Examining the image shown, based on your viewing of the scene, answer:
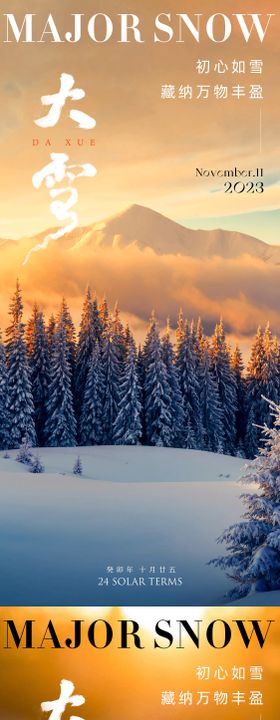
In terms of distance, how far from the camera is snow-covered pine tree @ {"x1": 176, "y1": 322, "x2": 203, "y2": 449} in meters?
10.8

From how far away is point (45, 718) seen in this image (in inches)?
345

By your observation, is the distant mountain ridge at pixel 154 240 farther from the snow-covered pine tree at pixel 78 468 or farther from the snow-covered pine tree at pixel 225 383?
the snow-covered pine tree at pixel 78 468

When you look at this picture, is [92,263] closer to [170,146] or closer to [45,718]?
[170,146]

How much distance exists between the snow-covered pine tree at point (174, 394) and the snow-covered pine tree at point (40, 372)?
173cm

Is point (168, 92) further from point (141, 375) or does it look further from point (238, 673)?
point (238, 673)

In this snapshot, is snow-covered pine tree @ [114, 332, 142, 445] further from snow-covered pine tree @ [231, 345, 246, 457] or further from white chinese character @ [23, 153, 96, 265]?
white chinese character @ [23, 153, 96, 265]

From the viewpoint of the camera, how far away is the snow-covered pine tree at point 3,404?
417 inches

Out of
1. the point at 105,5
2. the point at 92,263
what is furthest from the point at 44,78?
the point at 92,263

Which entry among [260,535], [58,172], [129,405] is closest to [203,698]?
[260,535]

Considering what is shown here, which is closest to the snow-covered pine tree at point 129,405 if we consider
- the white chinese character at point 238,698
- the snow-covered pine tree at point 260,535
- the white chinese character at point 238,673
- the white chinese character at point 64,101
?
the snow-covered pine tree at point 260,535

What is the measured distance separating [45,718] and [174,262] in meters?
6.16

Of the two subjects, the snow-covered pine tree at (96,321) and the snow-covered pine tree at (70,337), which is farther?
the snow-covered pine tree at (70,337)

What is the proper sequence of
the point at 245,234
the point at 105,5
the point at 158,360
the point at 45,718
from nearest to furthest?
the point at 45,718 < the point at 105,5 < the point at 245,234 < the point at 158,360

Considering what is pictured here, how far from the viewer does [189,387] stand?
36.0 feet
